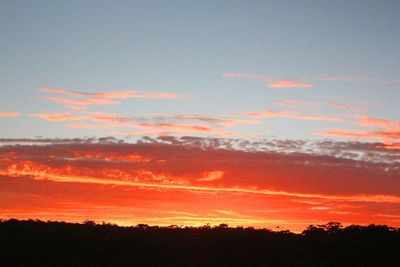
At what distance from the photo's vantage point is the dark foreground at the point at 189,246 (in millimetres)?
34062

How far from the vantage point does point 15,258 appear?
109 ft

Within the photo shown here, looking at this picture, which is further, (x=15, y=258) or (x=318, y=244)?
(x=318, y=244)

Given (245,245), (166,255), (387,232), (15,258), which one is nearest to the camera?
(15,258)

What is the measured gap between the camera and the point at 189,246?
3812cm

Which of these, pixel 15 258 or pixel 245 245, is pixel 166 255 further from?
pixel 15 258

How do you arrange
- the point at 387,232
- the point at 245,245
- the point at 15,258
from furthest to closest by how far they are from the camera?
1. the point at 387,232
2. the point at 245,245
3. the point at 15,258

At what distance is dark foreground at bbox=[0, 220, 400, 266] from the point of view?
3406 cm

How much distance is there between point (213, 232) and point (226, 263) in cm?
849

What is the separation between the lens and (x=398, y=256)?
37.4m

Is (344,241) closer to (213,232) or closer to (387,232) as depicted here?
(387,232)

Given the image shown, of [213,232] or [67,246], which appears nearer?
[67,246]

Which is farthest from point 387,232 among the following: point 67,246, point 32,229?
point 32,229

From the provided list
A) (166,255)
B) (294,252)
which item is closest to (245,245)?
(294,252)

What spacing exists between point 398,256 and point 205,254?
11.9 meters
